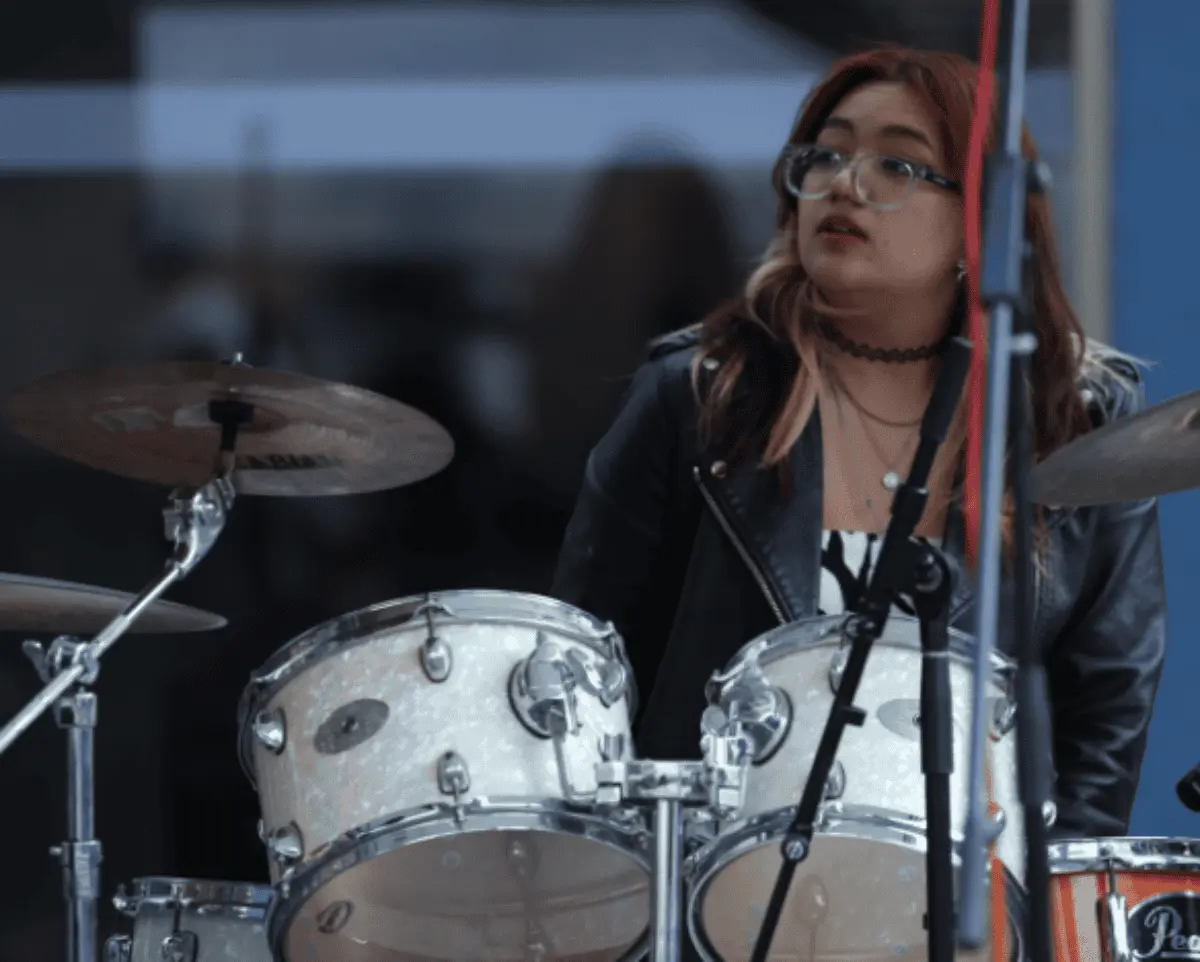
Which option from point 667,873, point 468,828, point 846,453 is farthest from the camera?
point 846,453

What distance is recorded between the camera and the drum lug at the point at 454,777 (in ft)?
6.57

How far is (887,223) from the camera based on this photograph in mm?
2613

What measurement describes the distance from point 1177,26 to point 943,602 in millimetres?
1923

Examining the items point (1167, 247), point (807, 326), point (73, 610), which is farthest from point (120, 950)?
point (1167, 247)

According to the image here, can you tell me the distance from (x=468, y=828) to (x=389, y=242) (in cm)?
151

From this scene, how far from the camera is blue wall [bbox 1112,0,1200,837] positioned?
321 centimetres

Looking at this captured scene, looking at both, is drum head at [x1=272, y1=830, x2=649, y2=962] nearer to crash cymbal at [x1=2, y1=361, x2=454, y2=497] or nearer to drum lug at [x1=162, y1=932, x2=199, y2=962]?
drum lug at [x1=162, y1=932, x2=199, y2=962]

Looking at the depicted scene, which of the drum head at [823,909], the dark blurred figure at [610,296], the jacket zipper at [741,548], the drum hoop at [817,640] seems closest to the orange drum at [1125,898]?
the drum head at [823,909]

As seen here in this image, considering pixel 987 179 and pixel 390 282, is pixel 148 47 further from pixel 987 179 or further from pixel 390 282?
pixel 987 179

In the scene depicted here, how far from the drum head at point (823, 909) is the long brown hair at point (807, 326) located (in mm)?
749

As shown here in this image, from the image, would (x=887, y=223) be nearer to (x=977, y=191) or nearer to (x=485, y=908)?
(x=485, y=908)

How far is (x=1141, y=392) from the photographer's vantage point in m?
2.85

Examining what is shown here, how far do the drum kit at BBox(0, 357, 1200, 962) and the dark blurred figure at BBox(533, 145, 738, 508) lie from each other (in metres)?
0.93

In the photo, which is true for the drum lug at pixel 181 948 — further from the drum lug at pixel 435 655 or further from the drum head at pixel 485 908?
the drum lug at pixel 435 655
